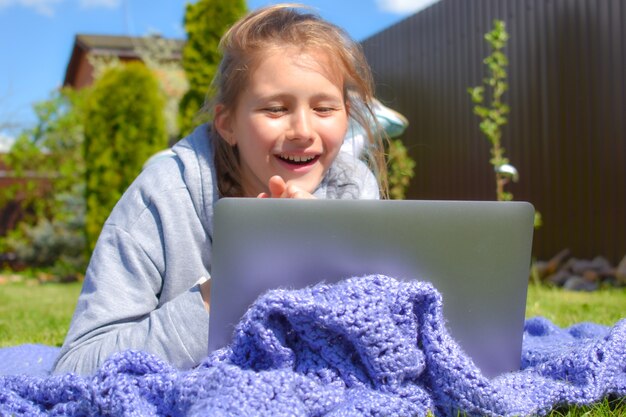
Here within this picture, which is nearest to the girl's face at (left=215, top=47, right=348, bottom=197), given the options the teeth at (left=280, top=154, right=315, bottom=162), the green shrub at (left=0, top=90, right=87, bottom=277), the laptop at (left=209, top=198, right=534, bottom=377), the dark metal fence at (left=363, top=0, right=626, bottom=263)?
the teeth at (left=280, top=154, right=315, bottom=162)

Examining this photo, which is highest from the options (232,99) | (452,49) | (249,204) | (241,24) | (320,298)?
(452,49)

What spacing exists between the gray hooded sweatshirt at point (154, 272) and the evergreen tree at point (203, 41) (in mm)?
4786

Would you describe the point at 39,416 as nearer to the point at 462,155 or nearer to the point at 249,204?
the point at 249,204

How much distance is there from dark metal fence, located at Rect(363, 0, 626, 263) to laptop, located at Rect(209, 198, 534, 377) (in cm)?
307

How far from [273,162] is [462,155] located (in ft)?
16.6

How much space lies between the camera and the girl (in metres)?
1.60

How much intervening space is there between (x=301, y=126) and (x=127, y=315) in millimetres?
647

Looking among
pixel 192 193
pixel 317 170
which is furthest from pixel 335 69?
pixel 192 193

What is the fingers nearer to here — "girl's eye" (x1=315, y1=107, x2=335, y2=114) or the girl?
the girl

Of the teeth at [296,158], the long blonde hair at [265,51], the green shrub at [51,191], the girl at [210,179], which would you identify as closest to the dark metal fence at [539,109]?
the long blonde hair at [265,51]

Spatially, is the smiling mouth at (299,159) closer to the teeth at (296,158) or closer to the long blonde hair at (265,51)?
the teeth at (296,158)

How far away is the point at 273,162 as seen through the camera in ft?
6.10

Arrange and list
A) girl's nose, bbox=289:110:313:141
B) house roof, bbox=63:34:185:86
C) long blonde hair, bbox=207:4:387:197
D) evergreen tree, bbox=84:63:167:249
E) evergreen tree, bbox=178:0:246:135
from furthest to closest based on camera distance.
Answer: house roof, bbox=63:34:185:86
evergreen tree, bbox=84:63:167:249
evergreen tree, bbox=178:0:246:135
long blonde hair, bbox=207:4:387:197
girl's nose, bbox=289:110:313:141

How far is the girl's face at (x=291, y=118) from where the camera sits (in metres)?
1.82
